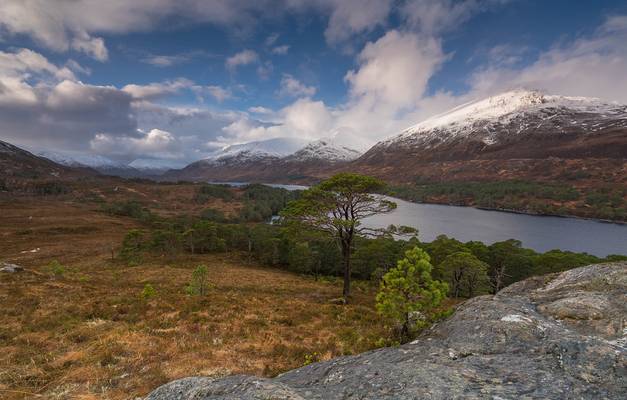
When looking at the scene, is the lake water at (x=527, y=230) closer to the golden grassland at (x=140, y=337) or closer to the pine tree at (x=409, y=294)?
the golden grassland at (x=140, y=337)

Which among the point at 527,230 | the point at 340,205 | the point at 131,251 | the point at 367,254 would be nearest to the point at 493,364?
the point at 340,205

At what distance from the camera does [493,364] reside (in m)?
6.10

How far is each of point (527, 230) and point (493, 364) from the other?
471 ft

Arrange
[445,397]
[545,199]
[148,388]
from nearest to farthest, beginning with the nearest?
[445,397] < [148,388] < [545,199]

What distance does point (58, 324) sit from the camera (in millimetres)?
13555

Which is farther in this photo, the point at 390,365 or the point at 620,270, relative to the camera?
the point at 620,270

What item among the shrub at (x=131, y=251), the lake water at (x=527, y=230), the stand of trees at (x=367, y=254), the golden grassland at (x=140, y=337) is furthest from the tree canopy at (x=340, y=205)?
the lake water at (x=527, y=230)

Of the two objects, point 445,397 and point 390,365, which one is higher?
point 445,397

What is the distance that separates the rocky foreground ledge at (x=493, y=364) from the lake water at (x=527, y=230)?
257 ft

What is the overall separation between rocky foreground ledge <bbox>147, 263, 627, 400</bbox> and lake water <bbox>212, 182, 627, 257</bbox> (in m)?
78.4

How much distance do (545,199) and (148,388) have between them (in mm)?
218871

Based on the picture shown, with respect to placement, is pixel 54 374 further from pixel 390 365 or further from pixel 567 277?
pixel 567 277

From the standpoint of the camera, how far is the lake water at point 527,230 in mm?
98375

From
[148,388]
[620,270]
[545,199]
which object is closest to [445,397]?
[148,388]
